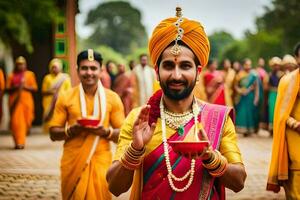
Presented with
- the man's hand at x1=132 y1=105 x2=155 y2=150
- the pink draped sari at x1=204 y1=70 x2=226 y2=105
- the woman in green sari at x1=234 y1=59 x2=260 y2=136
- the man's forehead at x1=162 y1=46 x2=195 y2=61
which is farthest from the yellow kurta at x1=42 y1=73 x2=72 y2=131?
the man's hand at x1=132 y1=105 x2=155 y2=150

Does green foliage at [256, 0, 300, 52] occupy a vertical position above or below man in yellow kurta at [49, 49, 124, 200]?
above

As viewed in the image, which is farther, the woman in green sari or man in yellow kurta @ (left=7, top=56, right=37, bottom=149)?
the woman in green sari

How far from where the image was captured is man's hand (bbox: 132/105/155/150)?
3410 mm

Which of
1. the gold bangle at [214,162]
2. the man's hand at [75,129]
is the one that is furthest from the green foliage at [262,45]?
the gold bangle at [214,162]

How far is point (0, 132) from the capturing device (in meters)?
19.5

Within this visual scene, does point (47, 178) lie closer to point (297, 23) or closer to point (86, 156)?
point (86, 156)

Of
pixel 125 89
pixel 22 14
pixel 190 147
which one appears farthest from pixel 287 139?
pixel 125 89

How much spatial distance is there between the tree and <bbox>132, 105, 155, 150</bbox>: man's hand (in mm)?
94063

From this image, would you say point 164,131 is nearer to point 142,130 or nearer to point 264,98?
point 142,130

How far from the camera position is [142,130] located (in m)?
3.45

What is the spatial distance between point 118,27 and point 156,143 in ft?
335

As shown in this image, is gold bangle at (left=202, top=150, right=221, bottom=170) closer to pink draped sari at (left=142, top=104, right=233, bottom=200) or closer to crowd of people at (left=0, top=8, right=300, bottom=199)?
crowd of people at (left=0, top=8, right=300, bottom=199)

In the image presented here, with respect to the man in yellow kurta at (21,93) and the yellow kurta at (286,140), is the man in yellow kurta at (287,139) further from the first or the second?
the man in yellow kurta at (21,93)

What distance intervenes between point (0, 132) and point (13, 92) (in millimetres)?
4521
